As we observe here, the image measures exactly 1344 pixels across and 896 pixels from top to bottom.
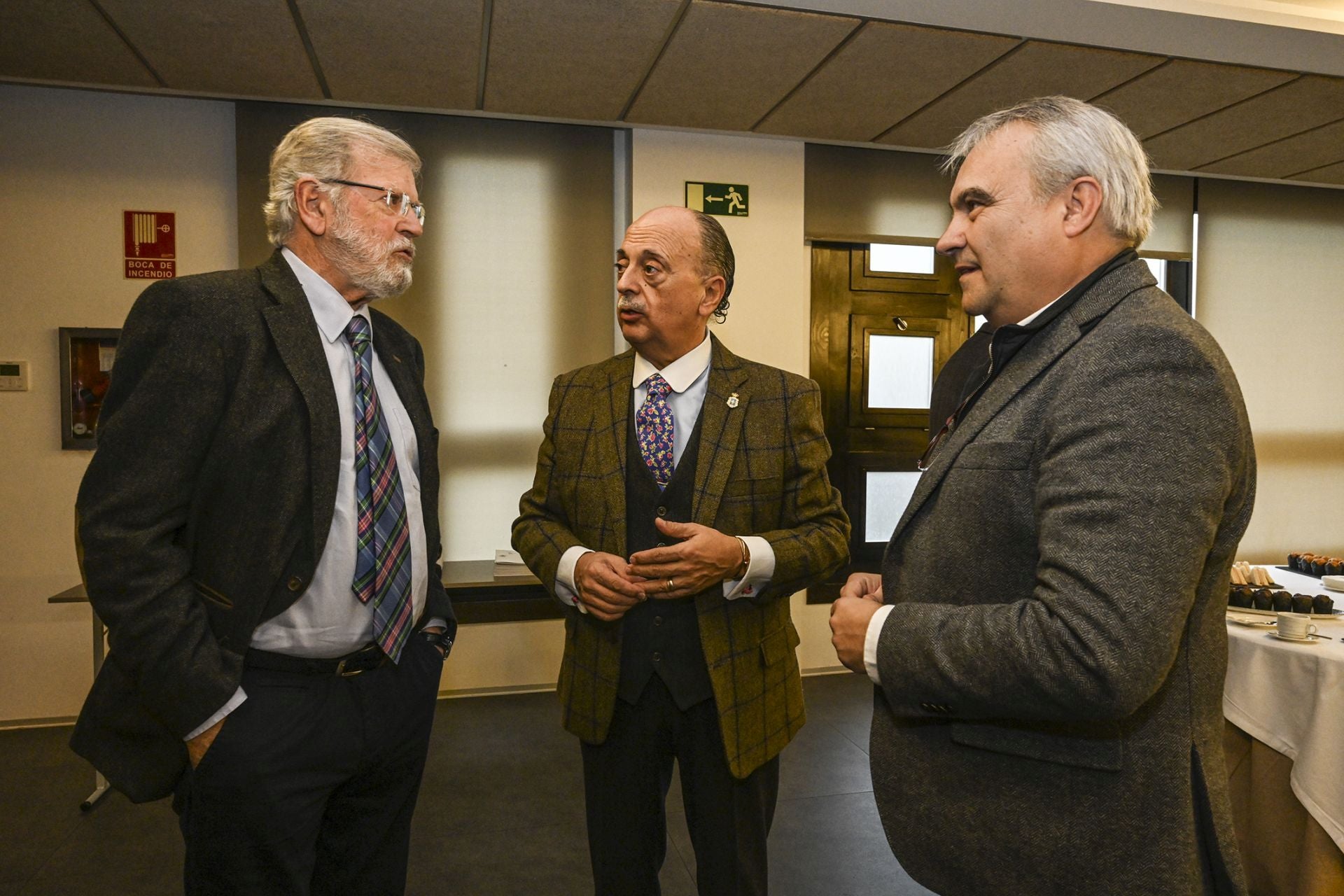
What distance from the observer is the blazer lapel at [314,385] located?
4.41 ft

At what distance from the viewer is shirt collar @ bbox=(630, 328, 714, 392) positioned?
70.4 inches

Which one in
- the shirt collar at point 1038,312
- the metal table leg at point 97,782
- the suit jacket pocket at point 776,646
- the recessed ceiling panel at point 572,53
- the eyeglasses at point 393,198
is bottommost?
the metal table leg at point 97,782

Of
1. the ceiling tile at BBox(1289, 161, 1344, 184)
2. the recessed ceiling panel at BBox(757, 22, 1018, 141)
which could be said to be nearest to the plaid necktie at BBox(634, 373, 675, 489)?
the recessed ceiling panel at BBox(757, 22, 1018, 141)

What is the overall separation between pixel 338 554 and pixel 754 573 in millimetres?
780

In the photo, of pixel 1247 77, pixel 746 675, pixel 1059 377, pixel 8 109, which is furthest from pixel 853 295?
pixel 8 109

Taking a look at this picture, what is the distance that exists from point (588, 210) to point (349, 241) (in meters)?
2.75

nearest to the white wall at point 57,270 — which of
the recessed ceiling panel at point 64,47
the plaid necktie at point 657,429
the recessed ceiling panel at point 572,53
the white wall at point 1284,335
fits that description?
the recessed ceiling panel at point 64,47

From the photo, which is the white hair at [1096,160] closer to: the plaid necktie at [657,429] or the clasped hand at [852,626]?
the clasped hand at [852,626]

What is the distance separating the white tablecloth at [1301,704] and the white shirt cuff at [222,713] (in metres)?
2.01

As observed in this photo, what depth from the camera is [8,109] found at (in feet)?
11.5

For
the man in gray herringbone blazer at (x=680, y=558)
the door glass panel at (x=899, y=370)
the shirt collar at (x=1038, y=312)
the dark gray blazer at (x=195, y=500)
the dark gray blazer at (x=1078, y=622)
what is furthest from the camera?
the door glass panel at (x=899, y=370)

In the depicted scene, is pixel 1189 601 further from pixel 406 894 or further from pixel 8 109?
pixel 8 109

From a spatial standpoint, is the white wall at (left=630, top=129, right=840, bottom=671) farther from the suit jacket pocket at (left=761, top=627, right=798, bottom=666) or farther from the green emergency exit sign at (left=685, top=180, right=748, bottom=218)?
the suit jacket pocket at (left=761, top=627, right=798, bottom=666)

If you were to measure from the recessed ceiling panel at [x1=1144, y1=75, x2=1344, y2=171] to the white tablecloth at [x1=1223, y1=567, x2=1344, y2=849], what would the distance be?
8.07ft
